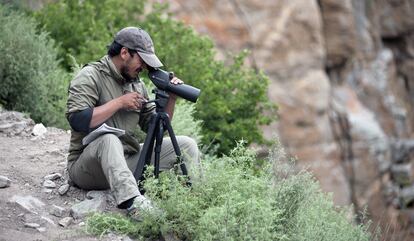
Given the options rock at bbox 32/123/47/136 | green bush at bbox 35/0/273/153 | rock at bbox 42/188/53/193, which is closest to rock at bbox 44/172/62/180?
rock at bbox 42/188/53/193

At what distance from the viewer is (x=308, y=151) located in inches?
864

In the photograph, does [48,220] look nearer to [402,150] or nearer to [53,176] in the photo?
[53,176]

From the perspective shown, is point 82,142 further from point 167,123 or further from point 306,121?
point 306,121

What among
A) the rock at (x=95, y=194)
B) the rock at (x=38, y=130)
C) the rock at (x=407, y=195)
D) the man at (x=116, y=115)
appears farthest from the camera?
the rock at (x=407, y=195)

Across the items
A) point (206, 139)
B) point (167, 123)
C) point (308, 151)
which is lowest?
point (308, 151)

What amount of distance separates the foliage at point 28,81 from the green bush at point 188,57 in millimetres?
2078

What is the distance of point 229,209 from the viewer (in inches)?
212

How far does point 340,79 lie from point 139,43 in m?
19.3

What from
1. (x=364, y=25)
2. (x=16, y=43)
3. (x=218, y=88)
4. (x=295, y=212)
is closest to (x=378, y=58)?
(x=364, y=25)

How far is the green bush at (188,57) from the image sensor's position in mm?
13211

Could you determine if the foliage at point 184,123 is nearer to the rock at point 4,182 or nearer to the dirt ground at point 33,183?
the dirt ground at point 33,183

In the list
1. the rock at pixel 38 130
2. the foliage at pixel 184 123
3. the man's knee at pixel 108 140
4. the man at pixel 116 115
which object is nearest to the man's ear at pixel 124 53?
the man at pixel 116 115

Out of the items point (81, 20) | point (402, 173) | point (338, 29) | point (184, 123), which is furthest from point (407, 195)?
point (184, 123)

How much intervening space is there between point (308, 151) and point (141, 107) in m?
16.2
